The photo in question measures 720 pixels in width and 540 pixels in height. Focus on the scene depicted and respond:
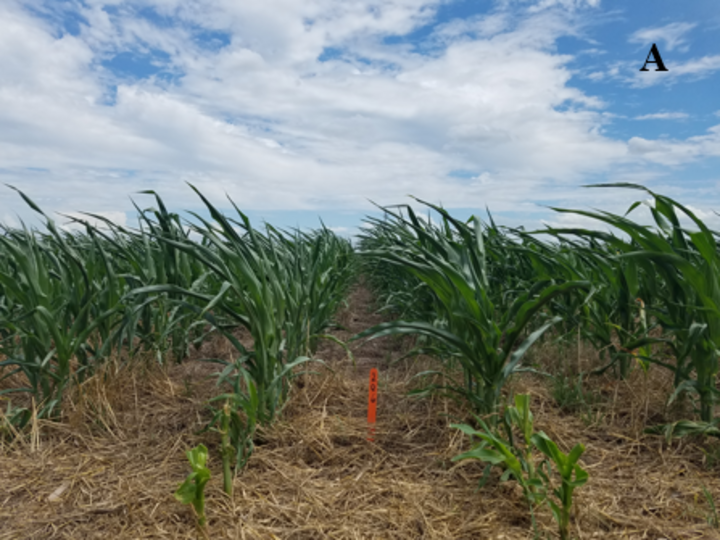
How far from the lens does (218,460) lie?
1.79 metres

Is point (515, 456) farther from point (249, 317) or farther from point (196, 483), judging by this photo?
point (249, 317)

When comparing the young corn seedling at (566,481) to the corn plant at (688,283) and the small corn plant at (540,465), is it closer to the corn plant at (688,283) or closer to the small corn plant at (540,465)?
the small corn plant at (540,465)

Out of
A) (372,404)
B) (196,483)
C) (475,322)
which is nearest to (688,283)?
(475,322)

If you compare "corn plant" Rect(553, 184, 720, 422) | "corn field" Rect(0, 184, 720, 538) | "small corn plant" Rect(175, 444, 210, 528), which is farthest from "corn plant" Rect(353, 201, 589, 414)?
"small corn plant" Rect(175, 444, 210, 528)

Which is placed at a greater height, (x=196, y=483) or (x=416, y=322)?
(x=416, y=322)

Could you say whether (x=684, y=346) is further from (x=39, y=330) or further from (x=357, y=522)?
(x=39, y=330)

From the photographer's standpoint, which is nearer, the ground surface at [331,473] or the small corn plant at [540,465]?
the small corn plant at [540,465]

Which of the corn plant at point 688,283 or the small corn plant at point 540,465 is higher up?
the corn plant at point 688,283

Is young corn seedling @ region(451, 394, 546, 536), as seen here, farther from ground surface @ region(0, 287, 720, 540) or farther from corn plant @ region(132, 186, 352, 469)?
corn plant @ region(132, 186, 352, 469)

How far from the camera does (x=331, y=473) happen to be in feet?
5.82

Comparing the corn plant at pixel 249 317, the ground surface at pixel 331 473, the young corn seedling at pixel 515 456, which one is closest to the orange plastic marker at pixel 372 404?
the ground surface at pixel 331 473

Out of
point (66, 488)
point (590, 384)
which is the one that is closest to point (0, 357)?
point (66, 488)

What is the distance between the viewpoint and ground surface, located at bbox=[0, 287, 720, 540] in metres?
1.47

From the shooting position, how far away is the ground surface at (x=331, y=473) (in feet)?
4.82
